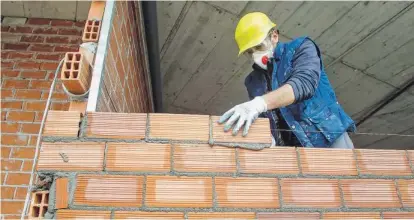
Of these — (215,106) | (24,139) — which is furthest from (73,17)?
(215,106)

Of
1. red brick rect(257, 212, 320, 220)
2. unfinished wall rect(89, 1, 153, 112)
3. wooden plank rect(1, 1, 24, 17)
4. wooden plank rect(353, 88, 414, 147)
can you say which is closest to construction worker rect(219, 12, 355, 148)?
red brick rect(257, 212, 320, 220)

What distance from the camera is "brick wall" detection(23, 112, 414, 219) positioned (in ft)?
4.90

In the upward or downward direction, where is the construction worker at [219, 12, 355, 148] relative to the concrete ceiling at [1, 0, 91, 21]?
downward

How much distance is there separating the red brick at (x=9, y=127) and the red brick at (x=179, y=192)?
1741 millimetres

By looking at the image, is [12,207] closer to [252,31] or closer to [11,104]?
[11,104]

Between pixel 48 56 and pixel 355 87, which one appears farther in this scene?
pixel 355 87

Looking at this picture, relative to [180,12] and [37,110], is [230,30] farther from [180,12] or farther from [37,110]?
[37,110]

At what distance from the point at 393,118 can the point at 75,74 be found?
14.5 ft

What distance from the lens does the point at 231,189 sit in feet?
5.07

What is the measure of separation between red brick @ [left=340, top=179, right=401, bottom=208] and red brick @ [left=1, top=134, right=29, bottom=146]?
7.15ft

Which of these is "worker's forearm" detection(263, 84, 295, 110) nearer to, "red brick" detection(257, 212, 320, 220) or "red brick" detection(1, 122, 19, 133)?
"red brick" detection(257, 212, 320, 220)

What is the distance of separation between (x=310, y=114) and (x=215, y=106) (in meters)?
2.70

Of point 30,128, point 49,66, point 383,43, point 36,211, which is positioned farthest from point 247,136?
point 383,43

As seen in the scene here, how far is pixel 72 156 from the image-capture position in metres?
1.53
